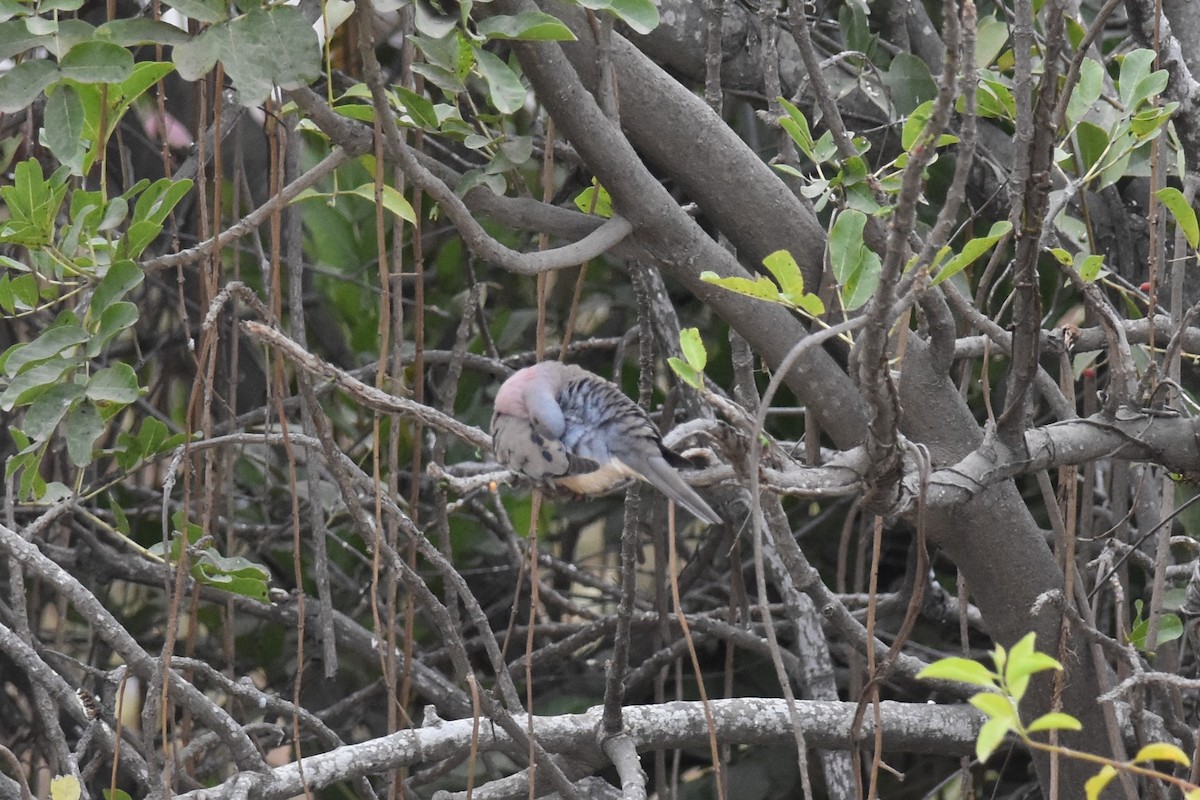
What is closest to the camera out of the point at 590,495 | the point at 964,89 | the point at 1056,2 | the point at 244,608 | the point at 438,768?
the point at 964,89

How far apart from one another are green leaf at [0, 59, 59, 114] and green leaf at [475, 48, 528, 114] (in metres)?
0.50

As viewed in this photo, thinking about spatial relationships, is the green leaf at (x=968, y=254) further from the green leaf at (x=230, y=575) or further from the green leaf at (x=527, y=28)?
the green leaf at (x=230, y=575)

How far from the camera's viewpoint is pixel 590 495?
1.77m

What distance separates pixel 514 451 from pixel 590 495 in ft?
0.55

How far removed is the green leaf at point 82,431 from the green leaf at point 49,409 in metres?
0.02

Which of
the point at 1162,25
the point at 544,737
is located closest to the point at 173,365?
the point at 544,737

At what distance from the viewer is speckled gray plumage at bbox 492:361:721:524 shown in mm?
1567

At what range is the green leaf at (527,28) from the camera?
1.45 metres

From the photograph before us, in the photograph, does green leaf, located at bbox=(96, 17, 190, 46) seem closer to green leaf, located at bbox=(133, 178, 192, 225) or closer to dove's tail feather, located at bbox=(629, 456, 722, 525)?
green leaf, located at bbox=(133, 178, 192, 225)

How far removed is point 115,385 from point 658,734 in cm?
99

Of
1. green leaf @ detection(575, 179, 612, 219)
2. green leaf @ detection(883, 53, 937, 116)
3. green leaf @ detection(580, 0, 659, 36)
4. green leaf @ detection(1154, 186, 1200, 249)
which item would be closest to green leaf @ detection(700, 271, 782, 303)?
green leaf @ detection(580, 0, 659, 36)

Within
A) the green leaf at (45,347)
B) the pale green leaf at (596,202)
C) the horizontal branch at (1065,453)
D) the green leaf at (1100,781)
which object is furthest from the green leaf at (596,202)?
the green leaf at (1100,781)

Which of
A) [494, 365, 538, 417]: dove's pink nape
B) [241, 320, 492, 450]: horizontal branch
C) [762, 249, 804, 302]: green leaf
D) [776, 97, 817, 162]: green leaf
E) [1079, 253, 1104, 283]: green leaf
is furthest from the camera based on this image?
[494, 365, 538, 417]: dove's pink nape

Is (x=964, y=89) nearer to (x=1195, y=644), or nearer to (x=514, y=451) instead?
(x=514, y=451)
